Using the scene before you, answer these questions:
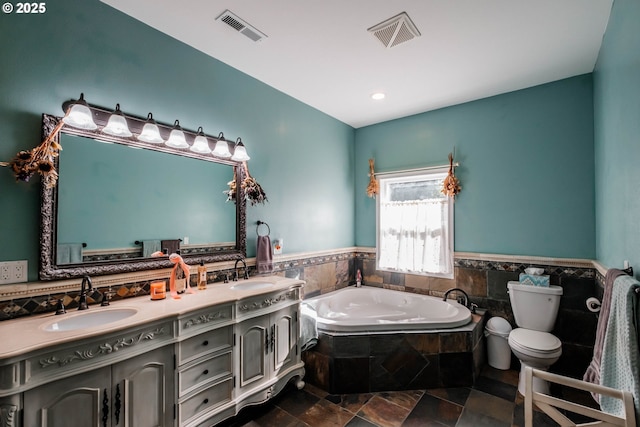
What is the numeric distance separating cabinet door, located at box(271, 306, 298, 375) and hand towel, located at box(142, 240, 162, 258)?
952mm

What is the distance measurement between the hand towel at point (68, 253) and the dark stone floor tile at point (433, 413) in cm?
235

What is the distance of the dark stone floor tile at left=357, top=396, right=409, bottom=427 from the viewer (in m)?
2.04

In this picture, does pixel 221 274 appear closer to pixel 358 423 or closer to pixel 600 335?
pixel 358 423

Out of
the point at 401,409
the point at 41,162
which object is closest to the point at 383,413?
the point at 401,409

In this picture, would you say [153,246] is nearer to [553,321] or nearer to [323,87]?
[323,87]

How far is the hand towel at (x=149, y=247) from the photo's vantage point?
1.99 meters

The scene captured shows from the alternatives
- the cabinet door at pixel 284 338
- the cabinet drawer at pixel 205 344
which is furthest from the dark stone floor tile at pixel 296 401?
the cabinet drawer at pixel 205 344

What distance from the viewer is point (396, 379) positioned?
2422 mm

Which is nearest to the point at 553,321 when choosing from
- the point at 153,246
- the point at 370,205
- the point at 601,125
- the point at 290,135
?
the point at 601,125

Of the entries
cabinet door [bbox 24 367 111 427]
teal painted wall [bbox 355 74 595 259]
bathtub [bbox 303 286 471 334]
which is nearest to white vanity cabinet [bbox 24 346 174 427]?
cabinet door [bbox 24 367 111 427]

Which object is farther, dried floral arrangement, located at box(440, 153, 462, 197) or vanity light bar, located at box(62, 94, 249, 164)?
dried floral arrangement, located at box(440, 153, 462, 197)

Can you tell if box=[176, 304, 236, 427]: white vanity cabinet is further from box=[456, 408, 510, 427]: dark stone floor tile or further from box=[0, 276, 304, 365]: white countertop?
box=[456, 408, 510, 427]: dark stone floor tile

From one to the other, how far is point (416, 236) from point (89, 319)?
3.13 metres

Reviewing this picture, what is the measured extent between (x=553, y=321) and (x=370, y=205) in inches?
88.3
